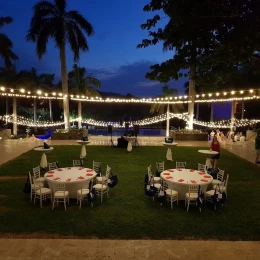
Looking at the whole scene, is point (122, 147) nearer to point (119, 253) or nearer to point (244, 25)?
point (119, 253)

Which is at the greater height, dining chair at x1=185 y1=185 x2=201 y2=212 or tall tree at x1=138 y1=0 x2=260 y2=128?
tall tree at x1=138 y1=0 x2=260 y2=128

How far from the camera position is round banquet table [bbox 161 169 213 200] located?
6.72 metres

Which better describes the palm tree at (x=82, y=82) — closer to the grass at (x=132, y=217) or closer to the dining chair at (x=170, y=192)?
the grass at (x=132, y=217)

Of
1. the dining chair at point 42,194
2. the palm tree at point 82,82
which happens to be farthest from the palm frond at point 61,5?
the dining chair at point 42,194

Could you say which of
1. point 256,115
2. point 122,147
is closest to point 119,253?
point 122,147

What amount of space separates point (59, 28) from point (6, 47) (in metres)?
4.08

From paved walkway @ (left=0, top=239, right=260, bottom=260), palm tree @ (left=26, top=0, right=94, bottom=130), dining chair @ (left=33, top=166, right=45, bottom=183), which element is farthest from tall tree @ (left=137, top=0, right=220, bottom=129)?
palm tree @ (left=26, top=0, right=94, bottom=130)

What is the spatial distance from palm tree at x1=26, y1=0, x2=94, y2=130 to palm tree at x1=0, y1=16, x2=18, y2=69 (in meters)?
1.49

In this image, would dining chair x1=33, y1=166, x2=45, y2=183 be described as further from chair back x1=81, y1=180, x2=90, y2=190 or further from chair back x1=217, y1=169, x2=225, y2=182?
chair back x1=217, y1=169, x2=225, y2=182

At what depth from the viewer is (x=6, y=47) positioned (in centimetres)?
1880

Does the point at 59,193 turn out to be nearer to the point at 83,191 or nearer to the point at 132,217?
the point at 83,191

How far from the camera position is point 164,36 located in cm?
444

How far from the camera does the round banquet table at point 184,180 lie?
672 centimetres

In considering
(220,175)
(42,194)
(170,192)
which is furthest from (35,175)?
(220,175)
